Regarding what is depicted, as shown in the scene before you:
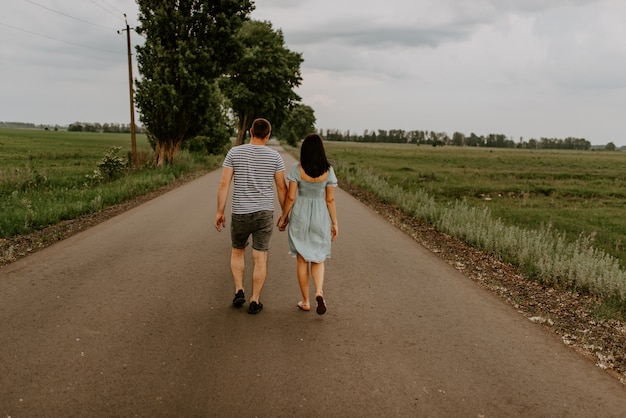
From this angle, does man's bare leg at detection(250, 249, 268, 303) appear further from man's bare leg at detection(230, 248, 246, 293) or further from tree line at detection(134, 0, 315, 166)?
tree line at detection(134, 0, 315, 166)

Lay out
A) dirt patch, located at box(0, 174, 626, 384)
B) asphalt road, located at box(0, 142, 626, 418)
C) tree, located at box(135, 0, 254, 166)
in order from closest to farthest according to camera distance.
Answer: asphalt road, located at box(0, 142, 626, 418), dirt patch, located at box(0, 174, 626, 384), tree, located at box(135, 0, 254, 166)

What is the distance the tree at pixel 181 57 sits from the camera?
2077 cm

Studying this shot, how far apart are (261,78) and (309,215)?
3982 cm

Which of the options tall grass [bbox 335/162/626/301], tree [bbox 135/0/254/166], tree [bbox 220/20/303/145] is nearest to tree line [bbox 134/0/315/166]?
tree [bbox 135/0/254/166]

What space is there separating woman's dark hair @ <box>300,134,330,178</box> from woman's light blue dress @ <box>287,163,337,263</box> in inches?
7.2

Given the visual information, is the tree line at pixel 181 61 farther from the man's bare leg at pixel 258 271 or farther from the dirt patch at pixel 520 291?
the man's bare leg at pixel 258 271

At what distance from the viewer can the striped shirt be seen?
471 cm

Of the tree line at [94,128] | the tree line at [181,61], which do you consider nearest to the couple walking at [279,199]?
the tree line at [181,61]

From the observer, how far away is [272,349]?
4027 millimetres

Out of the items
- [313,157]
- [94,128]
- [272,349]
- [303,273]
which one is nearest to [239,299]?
[303,273]

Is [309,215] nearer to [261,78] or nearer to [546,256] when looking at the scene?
[546,256]

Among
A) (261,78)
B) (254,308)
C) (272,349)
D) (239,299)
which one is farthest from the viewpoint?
(261,78)

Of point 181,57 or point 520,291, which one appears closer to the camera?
point 520,291

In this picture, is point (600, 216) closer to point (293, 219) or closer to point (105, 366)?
point (293, 219)
